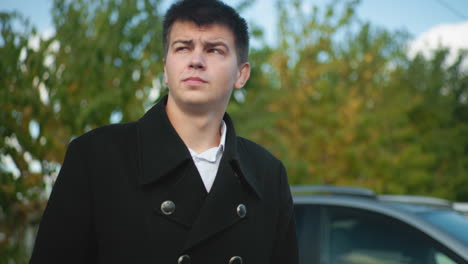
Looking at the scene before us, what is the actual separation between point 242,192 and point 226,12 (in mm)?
663

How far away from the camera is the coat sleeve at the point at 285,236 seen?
196 centimetres

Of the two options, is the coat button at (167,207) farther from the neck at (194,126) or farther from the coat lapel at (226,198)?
the neck at (194,126)

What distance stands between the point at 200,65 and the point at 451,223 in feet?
8.61

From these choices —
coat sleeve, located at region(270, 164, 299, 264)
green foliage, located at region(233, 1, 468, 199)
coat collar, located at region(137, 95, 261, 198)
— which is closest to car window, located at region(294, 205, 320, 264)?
coat sleeve, located at region(270, 164, 299, 264)

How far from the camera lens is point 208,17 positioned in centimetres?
184

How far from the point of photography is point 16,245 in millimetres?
5156

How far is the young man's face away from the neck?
0.11 ft

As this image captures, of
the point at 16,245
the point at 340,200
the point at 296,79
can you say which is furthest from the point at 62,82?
the point at 296,79

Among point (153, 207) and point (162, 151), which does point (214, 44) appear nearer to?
point (162, 151)

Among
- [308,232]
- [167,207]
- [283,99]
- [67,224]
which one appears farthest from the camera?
[283,99]

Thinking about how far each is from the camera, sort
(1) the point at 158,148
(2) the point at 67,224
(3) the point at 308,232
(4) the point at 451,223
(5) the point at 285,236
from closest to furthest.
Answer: (2) the point at 67,224
(1) the point at 158,148
(5) the point at 285,236
(4) the point at 451,223
(3) the point at 308,232

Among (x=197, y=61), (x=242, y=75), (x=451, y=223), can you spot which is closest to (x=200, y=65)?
(x=197, y=61)

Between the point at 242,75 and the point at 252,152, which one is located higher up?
the point at 242,75

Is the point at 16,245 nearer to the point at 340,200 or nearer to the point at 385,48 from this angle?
the point at 340,200
